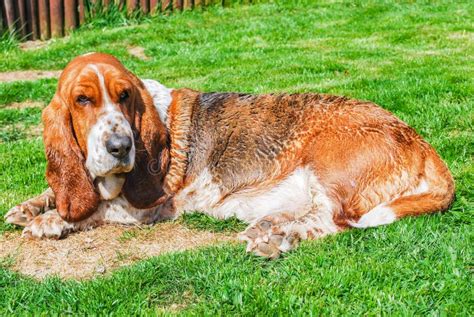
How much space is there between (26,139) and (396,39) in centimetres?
668

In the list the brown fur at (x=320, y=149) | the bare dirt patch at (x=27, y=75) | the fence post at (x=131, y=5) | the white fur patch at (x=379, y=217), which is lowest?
the bare dirt patch at (x=27, y=75)

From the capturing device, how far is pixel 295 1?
15273mm

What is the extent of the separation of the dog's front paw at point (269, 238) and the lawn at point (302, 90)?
8 cm

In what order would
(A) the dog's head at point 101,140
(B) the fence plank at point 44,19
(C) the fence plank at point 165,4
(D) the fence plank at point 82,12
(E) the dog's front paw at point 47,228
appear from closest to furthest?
(A) the dog's head at point 101,140
(E) the dog's front paw at point 47,228
(B) the fence plank at point 44,19
(D) the fence plank at point 82,12
(C) the fence plank at point 165,4

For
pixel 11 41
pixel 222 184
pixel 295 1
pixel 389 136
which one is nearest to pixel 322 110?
pixel 389 136

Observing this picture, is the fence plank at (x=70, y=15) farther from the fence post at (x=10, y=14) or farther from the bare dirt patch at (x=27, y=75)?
the bare dirt patch at (x=27, y=75)

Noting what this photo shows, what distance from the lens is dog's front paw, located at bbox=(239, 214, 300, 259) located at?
4207 mm

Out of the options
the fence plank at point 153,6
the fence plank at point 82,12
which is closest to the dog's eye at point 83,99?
the fence plank at point 82,12

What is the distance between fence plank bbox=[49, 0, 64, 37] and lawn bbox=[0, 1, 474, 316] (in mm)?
449

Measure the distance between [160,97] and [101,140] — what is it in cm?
102

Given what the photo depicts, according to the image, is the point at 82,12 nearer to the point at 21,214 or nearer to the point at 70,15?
the point at 70,15

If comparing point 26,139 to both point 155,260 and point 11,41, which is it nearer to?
point 155,260

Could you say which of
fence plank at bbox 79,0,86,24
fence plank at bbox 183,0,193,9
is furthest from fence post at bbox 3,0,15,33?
fence plank at bbox 183,0,193,9

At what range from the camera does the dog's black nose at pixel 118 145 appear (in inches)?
165
